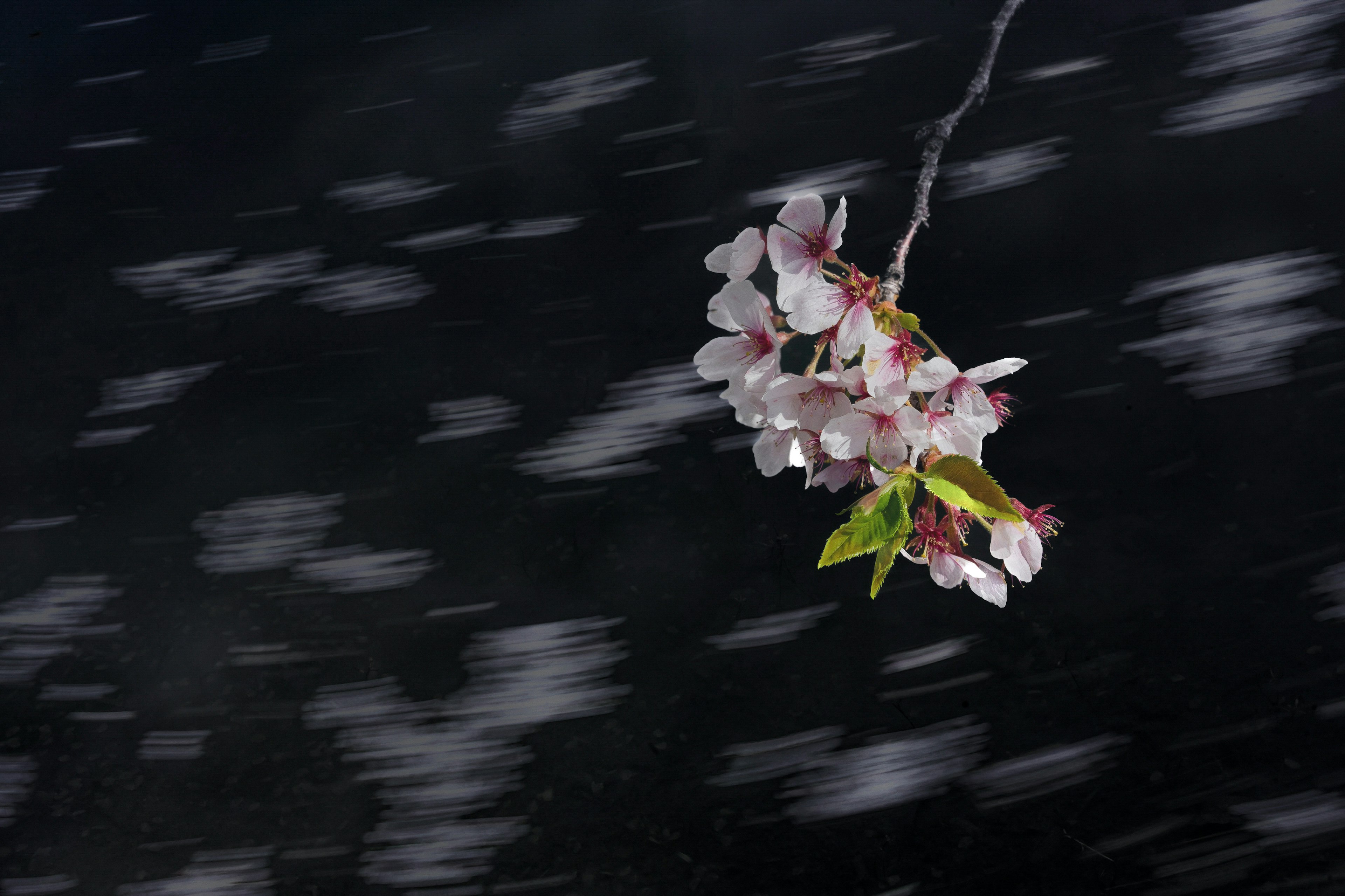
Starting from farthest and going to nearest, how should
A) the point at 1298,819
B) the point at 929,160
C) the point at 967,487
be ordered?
the point at 1298,819, the point at 929,160, the point at 967,487

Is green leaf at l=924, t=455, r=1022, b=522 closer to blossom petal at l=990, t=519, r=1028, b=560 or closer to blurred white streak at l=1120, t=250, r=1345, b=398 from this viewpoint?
blossom petal at l=990, t=519, r=1028, b=560

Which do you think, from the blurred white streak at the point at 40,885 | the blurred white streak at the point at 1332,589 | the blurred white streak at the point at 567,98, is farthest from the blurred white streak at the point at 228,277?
the blurred white streak at the point at 1332,589

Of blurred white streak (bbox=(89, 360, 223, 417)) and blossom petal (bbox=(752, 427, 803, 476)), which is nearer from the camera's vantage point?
blossom petal (bbox=(752, 427, 803, 476))

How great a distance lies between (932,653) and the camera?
79 centimetres

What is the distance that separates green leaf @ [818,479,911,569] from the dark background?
468 mm

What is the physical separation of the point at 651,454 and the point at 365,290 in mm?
386

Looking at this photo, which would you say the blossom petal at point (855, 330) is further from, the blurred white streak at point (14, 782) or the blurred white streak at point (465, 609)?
the blurred white streak at point (14, 782)

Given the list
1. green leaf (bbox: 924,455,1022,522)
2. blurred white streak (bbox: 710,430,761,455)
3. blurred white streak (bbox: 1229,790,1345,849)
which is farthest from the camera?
blurred white streak (bbox: 710,430,761,455)

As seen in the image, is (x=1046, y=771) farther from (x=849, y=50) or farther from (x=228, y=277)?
(x=228, y=277)

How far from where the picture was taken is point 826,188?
33.5 inches

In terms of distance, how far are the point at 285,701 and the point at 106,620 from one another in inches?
9.1

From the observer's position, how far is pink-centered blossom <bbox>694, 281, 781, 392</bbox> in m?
0.39

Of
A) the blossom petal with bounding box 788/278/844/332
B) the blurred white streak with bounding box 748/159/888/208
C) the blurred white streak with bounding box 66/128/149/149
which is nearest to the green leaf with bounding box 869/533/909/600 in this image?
the blossom petal with bounding box 788/278/844/332

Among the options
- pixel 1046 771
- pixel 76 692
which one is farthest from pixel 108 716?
pixel 1046 771
